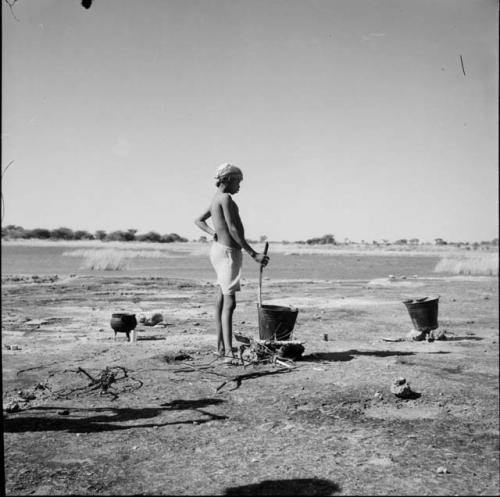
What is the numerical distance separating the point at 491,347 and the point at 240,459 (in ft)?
13.1

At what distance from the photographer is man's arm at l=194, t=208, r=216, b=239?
434 cm

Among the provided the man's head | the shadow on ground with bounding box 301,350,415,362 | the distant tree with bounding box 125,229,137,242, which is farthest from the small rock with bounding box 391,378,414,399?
the distant tree with bounding box 125,229,137,242

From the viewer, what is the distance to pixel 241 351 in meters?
4.78

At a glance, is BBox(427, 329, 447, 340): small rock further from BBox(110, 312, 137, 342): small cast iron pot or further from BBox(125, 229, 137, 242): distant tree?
BBox(125, 229, 137, 242): distant tree

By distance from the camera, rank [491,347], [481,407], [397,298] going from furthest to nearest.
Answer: [397,298]
[491,347]
[481,407]

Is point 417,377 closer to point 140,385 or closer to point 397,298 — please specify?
point 140,385

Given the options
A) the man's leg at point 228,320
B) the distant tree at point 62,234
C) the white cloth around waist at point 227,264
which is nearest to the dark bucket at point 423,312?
the man's leg at point 228,320

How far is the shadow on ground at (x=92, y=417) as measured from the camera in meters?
3.25

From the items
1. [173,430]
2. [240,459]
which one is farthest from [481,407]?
[173,430]

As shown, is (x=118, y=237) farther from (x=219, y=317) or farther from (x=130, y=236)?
(x=219, y=317)

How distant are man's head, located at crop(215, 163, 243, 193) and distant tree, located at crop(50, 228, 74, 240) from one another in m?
59.6

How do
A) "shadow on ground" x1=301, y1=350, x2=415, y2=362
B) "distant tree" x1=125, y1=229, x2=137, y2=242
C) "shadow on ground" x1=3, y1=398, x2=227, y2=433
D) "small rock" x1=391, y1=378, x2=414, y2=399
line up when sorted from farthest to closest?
"distant tree" x1=125, y1=229, x2=137, y2=242 < "shadow on ground" x1=301, y1=350, x2=415, y2=362 < "small rock" x1=391, y1=378, x2=414, y2=399 < "shadow on ground" x1=3, y1=398, x2=227, y2=433

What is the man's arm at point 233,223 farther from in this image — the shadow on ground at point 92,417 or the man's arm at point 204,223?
the shadow on ground at point 92,417

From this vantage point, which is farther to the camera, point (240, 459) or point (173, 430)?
point (173, 430)
